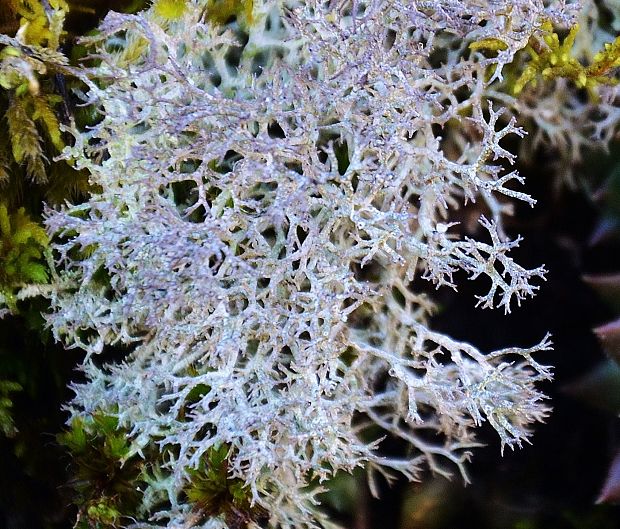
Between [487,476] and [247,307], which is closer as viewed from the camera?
[247,307]

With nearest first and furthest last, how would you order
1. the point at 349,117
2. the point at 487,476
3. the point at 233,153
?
the point at 349,117 < the point at 233,153 < the point at 487,476

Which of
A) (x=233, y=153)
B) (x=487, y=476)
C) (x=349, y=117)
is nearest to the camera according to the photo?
(x=349, y=117)

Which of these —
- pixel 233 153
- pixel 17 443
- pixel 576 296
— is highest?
pixel 233 153

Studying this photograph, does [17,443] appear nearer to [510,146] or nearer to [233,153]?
[233,153]

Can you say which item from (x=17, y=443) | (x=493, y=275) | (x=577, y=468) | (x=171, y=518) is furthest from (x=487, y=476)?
(x=17, y=443)

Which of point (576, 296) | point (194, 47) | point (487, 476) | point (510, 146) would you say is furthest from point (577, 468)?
point (194, 47)

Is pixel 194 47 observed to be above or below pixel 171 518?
above
